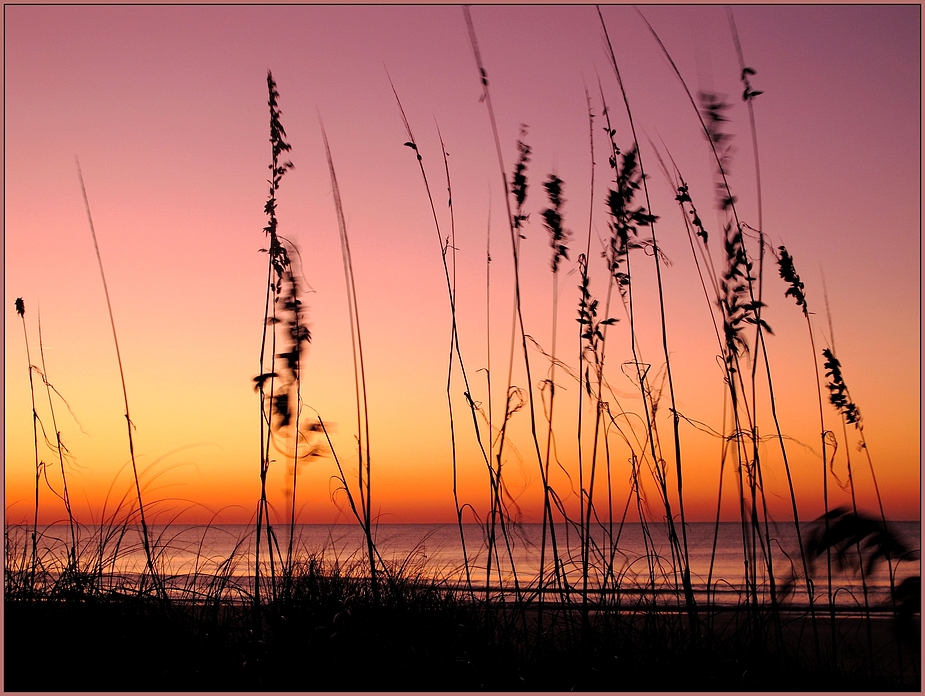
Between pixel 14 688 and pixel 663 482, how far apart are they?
1.75m

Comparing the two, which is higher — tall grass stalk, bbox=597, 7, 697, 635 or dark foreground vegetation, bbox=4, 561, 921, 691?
tall grass stalk, bbox=597, 7, 697, 635

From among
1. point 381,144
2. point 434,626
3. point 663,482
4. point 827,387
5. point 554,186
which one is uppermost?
point 381,144

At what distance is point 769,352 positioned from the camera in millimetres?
2109

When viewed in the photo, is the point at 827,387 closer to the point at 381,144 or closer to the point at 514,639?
the point at 514,639

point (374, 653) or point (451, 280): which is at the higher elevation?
point (451, 280)

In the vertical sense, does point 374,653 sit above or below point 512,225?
below

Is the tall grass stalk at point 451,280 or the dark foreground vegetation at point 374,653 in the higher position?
the tall grass stalk at point 451,280

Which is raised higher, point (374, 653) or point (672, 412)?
point (672, 412)

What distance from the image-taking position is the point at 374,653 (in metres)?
2.05

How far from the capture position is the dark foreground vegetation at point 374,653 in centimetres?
202

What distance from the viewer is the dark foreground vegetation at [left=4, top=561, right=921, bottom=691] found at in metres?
2.02

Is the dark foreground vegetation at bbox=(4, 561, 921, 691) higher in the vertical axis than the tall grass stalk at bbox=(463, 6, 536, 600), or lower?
lower

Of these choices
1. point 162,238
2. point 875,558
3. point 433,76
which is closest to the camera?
point 875,558


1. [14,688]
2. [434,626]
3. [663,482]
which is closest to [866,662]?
[663,482]
